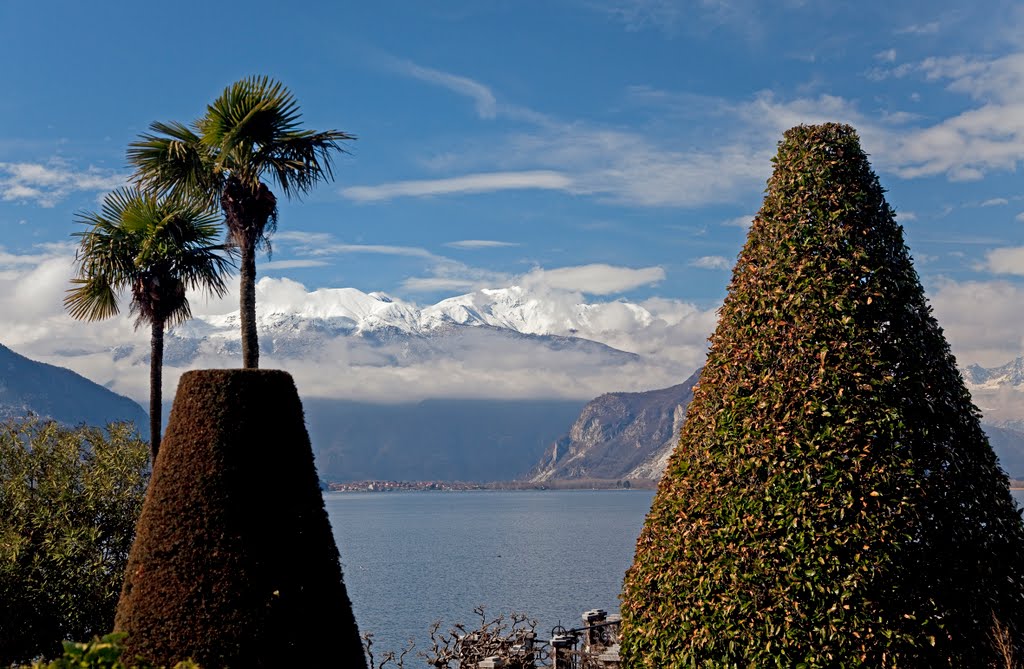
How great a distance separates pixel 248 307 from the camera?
17125 millimetres

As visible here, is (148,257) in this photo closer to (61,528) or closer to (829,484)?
(61,528)

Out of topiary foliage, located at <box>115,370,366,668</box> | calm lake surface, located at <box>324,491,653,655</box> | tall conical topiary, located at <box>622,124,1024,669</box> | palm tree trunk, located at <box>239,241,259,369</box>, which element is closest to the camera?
tall conical topiary, located at <box>622,124,1024,669</box>

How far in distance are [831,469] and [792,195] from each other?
321 centimetres

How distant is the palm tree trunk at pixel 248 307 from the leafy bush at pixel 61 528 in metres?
5.40

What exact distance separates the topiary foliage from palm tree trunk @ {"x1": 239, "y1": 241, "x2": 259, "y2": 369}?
11.1 feet

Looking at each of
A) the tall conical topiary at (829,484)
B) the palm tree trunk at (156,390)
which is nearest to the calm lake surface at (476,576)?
the palm tree trunk at (156,390)

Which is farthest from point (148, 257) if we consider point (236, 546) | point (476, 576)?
point (476, 576)

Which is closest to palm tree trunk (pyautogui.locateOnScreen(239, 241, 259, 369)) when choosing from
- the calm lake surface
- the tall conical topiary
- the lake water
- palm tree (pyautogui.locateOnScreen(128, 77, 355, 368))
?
palm tree (pyautogui.locateOnScreen(128, 77, 355, 368))

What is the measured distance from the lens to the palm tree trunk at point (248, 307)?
16.3 metres

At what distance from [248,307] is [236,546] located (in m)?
6.21

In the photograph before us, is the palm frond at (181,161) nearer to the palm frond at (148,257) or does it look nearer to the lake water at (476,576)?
the palm frond at (148,257)

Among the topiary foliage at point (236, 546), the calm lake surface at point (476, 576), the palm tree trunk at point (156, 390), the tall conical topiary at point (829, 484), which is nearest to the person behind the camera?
the tall conical topiary at point (829, 484)

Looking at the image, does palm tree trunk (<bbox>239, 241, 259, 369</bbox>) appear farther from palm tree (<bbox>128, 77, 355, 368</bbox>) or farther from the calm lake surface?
the calm lake surface

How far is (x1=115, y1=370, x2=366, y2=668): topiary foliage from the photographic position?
1159 cm
